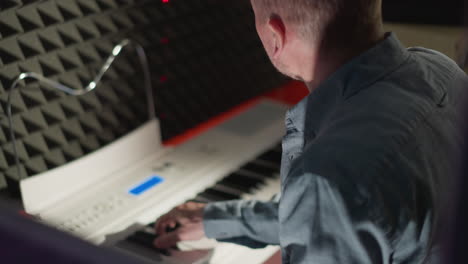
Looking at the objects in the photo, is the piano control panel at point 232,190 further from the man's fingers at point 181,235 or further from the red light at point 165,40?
the red light at point 165,40

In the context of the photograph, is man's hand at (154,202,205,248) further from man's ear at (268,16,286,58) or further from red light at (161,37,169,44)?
red light at (161,37,169,44)

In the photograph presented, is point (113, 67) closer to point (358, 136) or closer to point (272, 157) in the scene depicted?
point (272, 157)

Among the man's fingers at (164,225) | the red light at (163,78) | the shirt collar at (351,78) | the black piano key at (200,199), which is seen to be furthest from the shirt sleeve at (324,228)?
the red light at (163,78)

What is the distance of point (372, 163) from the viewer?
78 centimetres

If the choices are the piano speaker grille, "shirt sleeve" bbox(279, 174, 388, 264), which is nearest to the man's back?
"shirt sleeve" bbox(279, 174, 388, 264)

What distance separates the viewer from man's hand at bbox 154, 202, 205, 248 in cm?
128

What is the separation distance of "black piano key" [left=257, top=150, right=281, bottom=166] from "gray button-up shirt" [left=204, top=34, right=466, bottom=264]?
67cm

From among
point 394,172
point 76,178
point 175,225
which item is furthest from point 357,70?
point 76,178

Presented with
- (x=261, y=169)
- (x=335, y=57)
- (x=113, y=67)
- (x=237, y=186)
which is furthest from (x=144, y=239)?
(x=335, y=57)

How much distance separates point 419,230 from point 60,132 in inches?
40.4

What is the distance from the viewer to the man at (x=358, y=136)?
776 mm

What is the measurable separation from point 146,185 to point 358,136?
854mm

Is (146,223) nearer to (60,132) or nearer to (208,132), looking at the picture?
(60,132)

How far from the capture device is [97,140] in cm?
161
